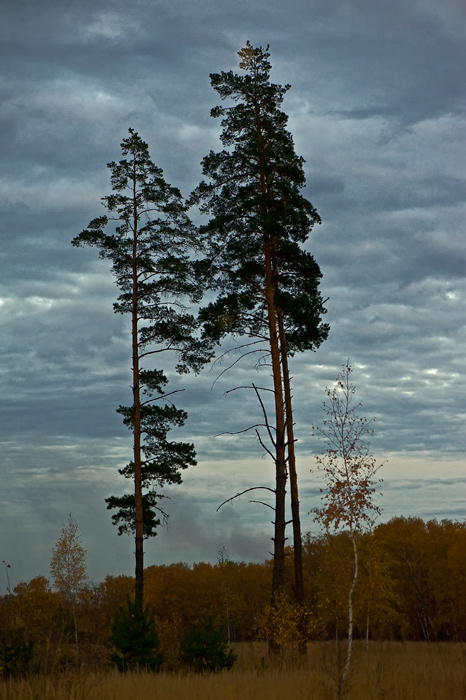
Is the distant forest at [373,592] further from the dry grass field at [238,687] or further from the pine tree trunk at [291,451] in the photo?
the dry grass field at [238,687]

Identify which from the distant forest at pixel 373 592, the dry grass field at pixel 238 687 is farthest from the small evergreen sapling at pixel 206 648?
the distant forest at pixel 373 592

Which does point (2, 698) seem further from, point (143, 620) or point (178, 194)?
point (178, 194)

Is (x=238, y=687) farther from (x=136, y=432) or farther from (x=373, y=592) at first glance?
(x=373, y=592)

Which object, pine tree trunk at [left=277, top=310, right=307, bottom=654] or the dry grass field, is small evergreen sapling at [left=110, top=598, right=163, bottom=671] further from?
pine tree trunk at [left=277, top=310, right=307, bottom=654]

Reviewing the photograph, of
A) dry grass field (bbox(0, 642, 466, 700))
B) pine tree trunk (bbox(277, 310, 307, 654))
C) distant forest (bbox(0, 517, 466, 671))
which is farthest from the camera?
distant forest (bbox(0, 517, 466, 671))

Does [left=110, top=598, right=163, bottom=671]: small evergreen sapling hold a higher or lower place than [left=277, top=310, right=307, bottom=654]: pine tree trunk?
A: lower

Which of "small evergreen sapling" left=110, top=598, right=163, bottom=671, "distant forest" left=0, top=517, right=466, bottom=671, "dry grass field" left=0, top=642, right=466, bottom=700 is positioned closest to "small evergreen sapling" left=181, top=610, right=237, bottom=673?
"small evergreen sapling" left=110, top=598, right=163, bottom=671

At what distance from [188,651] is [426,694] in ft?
19.1

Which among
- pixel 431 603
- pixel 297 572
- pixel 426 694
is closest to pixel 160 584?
pixel 431 603

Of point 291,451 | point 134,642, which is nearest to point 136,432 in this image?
point 291,451

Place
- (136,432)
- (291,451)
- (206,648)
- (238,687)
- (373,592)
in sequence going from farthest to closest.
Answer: (373,592) < (136,432) < (291,451) < (206,648) < (238,687)

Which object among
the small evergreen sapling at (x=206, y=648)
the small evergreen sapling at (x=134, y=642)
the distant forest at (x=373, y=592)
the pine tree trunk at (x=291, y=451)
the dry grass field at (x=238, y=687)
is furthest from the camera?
the distant forest at (x=373, y=592)

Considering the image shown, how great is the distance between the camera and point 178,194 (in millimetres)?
25609

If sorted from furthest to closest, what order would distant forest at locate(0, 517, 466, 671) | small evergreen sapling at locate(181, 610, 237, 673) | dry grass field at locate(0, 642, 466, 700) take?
distant forest at locate(0, 517, 466, 671) → small evergreen sapling at locate(181, 610, 237, 673) → dry grass field at locate(0, 642, 466, 700)
